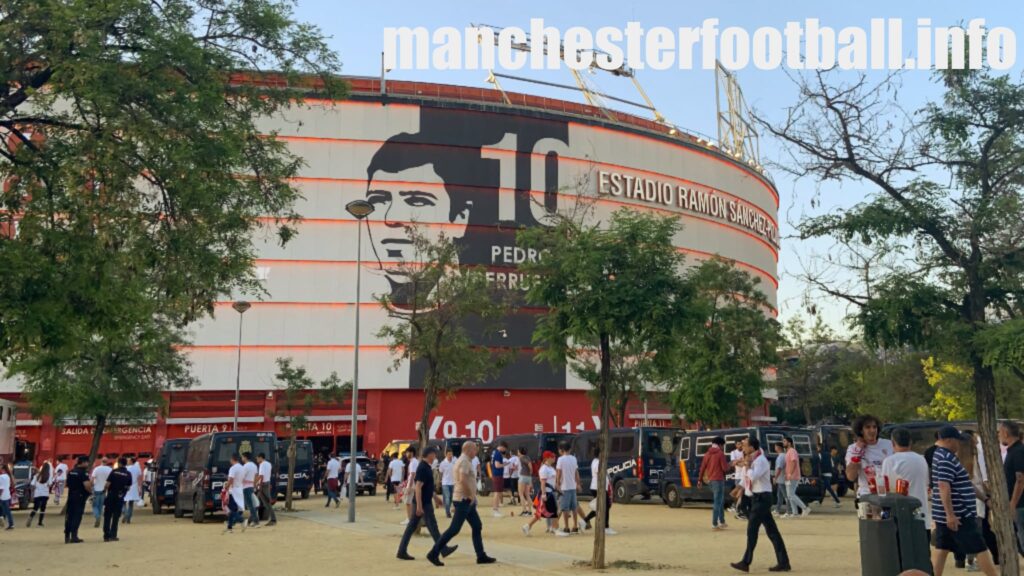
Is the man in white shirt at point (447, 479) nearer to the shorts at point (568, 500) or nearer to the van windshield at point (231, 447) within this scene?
the shorts at point (568, 500)

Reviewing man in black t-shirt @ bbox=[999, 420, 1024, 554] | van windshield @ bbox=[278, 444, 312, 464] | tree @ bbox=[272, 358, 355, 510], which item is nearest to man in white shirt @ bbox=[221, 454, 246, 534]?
tree @ bbox=[272, 358, 355, 510]

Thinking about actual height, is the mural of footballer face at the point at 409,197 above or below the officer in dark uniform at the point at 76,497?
above

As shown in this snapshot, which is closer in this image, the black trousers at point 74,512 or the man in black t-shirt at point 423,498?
the man in black t-shirt at point 423,498

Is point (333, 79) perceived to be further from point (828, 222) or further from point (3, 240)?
point (828, 222)

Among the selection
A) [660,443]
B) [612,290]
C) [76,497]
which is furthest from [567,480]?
[660,443]

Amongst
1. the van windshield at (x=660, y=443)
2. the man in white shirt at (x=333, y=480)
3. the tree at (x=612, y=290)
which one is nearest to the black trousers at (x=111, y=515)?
the tree at (x=612, y=290)

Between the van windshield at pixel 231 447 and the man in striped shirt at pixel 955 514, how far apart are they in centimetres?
1934

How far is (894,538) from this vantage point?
7859 millimetres

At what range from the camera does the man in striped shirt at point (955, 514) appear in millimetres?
9008

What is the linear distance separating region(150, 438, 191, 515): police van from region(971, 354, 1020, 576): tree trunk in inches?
918

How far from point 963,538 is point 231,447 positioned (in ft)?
64.9

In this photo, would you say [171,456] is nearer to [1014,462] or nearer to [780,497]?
[780,497]

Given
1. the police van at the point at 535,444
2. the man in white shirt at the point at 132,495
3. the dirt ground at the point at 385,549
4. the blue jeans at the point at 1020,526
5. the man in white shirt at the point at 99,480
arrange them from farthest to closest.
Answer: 1. the police van at the point at 535,444
2. the man in white shirt at the point at 132,495
3. the man in white shirt at the point at 99,480
4. the dirt ground at the point at 385,549
5. the blue jeans at the point at 1020,526

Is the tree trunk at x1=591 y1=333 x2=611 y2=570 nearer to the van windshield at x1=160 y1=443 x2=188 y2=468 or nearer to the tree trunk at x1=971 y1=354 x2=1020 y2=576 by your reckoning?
the tree trunk at x1=971 y1=354 x2=1020 y2=576
